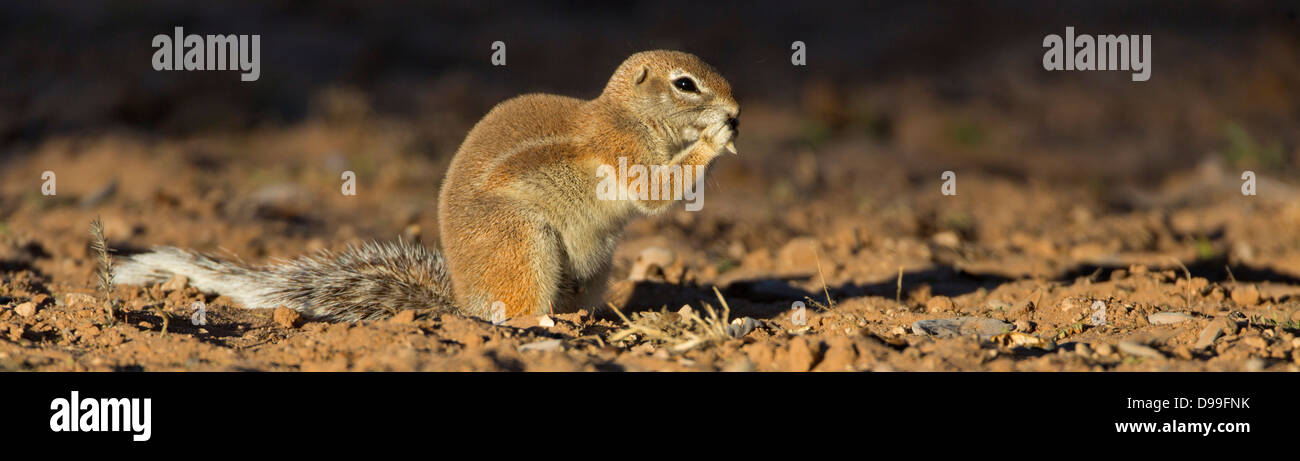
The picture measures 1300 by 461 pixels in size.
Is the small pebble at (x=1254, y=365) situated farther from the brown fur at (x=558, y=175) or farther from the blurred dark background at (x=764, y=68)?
the blurred dark background at (x=764, y=68)

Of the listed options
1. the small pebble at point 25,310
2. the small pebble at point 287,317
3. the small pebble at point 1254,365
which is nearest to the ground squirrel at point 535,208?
the small pebble at point 287,317

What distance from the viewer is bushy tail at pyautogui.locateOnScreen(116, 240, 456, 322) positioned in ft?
19.8

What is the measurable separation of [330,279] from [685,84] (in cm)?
216

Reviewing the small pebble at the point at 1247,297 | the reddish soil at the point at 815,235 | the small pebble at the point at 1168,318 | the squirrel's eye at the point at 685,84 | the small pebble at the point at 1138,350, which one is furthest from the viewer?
the small pebble at the point at 1247,297

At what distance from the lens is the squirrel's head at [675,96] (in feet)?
19.4

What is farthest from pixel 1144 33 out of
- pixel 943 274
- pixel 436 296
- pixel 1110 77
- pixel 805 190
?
pixel 436 296

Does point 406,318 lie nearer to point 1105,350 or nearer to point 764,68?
point 1105,350

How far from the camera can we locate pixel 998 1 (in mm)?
18703

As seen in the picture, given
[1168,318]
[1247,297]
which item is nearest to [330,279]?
[1168,318]

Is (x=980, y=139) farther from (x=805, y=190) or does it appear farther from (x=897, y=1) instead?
(x=897, y=1)

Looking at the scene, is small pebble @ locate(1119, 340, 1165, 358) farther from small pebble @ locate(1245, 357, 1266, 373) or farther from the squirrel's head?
the squirrel's head

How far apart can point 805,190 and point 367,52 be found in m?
7.76

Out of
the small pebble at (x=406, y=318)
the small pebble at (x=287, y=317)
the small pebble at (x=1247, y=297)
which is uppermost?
the small pebble at (x=1247, y=297)

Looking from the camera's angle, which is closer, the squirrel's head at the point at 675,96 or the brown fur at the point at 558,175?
the brown fur at the point at 558,175
